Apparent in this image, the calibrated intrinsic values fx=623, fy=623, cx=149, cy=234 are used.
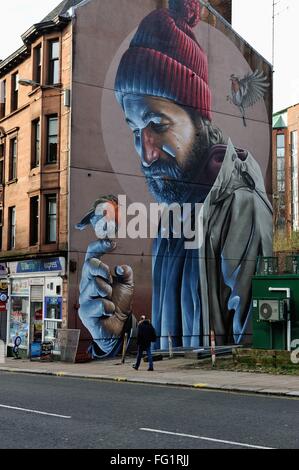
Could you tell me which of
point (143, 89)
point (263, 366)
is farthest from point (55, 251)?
point (263, 366)

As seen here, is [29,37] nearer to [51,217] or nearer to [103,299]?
[51,217]

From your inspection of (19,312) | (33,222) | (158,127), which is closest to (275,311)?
(158,127)

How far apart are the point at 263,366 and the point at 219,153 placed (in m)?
13.5

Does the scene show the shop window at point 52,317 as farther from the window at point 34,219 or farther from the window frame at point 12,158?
the window frame at point 12,158

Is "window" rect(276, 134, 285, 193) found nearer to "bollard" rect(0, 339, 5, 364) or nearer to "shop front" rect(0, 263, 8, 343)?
"shop front" rect(0, 263, 8, 343)

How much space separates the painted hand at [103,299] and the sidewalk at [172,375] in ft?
3.67

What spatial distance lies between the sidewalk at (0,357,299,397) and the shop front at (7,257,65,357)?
1944 mm

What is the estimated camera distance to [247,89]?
104 feet

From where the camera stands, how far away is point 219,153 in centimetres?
2970

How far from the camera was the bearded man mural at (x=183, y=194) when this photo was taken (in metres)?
25.7

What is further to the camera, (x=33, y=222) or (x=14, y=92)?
(x=14, y=92)

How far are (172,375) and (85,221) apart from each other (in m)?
8.73

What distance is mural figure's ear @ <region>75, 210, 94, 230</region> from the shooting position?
24609mm
